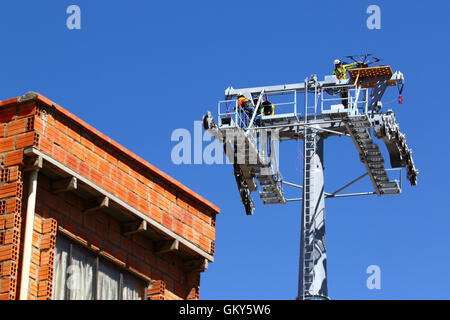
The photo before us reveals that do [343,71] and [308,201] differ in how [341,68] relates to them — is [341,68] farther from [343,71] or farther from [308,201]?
[308,201]

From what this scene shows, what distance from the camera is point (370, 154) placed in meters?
46.8

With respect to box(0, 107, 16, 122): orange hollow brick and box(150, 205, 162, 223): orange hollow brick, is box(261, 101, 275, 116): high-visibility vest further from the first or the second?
box(0, 107, 16, 122): orange hollow brick

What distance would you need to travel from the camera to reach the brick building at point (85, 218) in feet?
→ 99.7

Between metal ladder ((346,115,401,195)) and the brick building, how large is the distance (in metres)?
10.0

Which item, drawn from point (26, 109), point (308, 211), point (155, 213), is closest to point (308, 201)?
point (308, 211)

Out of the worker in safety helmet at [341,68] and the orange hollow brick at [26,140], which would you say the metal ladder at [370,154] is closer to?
the worker in safety helmet at [341,68]

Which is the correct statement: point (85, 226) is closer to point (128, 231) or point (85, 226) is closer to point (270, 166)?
point (128, 231)

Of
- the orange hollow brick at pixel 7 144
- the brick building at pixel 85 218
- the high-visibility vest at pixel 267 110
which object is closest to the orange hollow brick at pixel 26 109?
the brick building at pixel 85 218

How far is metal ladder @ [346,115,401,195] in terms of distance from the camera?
45.7 meters

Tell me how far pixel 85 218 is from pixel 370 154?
55.0 feet

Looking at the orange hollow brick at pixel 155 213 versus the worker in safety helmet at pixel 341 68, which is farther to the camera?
the worker in safety helmet at pixel 341 68
